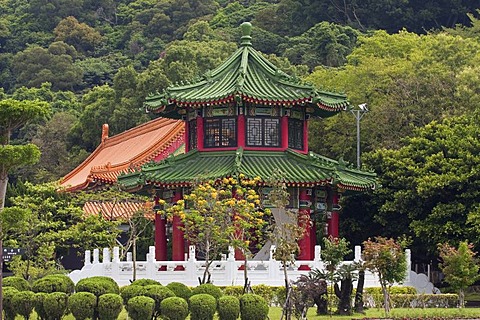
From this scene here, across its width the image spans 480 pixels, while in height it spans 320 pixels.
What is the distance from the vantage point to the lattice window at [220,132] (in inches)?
1747

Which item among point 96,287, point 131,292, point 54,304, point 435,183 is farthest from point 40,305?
point 435,183

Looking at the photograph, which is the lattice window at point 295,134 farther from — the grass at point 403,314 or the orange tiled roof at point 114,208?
the grass at point 403,314

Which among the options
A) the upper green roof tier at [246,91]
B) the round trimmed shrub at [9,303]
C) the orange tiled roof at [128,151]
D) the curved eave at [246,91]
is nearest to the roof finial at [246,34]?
the upper green roof tier at [246,91]

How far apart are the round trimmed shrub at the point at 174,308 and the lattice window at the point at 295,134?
14.0m

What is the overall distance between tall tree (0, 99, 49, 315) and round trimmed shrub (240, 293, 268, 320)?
6.31 meters

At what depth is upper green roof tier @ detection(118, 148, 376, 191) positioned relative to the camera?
4253cm

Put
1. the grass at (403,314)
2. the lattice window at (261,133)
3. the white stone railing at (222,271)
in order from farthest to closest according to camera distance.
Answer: the lattice window at (261,133) → the white stone railing at (222,271) → the grass at (403,314)

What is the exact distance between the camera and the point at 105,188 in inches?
2221

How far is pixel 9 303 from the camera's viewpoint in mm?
32281

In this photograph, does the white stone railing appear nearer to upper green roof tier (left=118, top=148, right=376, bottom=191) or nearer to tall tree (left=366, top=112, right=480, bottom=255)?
upper green roof tier (left=118, top=148, right=376, bottom=191)

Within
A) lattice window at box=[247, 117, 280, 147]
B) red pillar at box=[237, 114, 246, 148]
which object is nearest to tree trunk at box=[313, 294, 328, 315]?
red pillar at box=[237, 114, 246, 148]

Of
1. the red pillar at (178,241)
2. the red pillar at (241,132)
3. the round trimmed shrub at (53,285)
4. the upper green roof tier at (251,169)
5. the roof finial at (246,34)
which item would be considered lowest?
the round trimmed shrub at (53,285)

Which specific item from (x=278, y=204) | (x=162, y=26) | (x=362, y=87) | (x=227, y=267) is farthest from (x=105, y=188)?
(x=162, y=26)

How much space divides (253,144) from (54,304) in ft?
44.9
